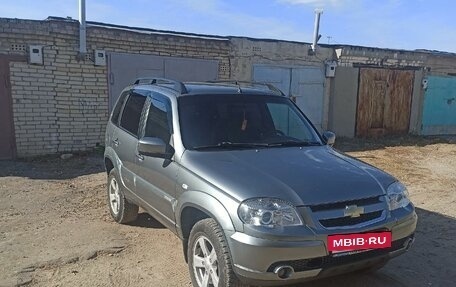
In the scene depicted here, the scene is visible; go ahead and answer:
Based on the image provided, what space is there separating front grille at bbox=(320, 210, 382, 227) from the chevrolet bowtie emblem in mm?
22

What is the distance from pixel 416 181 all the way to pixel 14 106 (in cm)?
822

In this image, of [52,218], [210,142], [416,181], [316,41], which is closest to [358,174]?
[210,142]

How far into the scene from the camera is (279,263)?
8.68 feet

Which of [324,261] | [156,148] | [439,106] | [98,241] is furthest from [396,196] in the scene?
[439,106]

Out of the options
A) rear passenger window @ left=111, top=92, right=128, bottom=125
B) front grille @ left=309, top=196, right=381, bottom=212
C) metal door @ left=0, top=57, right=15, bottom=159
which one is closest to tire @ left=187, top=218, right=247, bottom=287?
front grille @ left=309, top=196, right=381, bottom=212

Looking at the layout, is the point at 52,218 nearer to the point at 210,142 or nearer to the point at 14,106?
the point at 210,142

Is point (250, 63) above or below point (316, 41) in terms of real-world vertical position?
below

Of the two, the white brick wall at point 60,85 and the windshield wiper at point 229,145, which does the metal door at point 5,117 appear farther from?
the windshield wiper at point 229,145

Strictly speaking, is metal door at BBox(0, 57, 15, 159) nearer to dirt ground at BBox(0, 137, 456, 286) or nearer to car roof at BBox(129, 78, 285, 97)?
dirt ground at BBox(0, 137, 456, 286)

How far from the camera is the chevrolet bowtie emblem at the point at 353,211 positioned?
281 cm

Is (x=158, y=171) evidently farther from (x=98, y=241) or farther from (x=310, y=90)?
(x=310, y=90)

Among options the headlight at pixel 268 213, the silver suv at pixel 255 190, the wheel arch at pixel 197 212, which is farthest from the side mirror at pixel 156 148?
the headlight at pixel 268 213

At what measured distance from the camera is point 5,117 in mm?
8500

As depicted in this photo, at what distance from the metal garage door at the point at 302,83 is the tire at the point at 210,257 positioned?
8.85m
